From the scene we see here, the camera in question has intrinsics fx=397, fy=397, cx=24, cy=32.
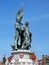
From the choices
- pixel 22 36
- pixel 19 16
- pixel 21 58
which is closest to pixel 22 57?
pixel 21 58

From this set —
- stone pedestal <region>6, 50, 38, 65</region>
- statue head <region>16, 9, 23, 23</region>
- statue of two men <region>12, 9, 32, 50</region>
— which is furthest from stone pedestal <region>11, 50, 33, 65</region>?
statue head <region>16, 9, 23, 23</region>

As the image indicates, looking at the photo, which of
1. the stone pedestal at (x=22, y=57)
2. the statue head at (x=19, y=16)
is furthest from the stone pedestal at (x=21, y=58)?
the statue head at (x=19, y=16)

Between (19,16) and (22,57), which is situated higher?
(19,16)

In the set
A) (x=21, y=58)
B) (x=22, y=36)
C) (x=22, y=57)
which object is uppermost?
(x=22, y=36)

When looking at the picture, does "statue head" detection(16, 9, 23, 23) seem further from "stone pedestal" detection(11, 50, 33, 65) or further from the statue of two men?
"stone pedestal" detection(11, 50, 33, 65)

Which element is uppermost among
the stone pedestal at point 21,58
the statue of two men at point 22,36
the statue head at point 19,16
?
the statue head at point 19,16

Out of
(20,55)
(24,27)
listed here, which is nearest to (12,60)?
(20,55)

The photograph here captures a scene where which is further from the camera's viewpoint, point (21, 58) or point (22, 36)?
point (22, 36)

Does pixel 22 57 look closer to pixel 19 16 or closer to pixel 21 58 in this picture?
pixel 21 58

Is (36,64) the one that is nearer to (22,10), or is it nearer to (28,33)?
(28,33)

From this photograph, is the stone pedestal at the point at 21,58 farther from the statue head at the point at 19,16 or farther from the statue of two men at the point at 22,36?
the statue head at the point at 19,16

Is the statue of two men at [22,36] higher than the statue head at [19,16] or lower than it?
lower

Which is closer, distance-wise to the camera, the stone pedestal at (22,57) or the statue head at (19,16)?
the stone pedestal at (22,57)

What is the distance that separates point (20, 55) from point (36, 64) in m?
2.39
